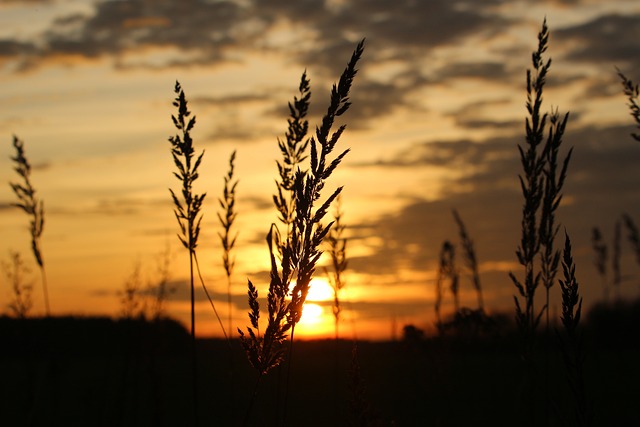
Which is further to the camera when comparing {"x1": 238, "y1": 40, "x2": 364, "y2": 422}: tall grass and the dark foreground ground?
the dark foreground ground

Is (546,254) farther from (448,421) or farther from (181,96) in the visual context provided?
(448,421)

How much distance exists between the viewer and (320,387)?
30.1 feet

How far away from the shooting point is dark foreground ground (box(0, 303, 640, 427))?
451 cm

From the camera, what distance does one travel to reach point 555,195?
12.3ft

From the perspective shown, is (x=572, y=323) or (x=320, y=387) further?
(x=320, y=387)

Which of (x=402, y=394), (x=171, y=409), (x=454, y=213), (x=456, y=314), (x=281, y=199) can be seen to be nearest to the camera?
(x=281, y=199)

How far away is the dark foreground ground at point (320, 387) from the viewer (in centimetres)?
451

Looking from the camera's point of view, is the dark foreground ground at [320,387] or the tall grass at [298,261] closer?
the tall grass at [298,261]

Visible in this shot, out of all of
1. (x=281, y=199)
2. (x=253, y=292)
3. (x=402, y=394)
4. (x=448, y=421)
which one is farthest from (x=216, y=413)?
(x=253, y=292)

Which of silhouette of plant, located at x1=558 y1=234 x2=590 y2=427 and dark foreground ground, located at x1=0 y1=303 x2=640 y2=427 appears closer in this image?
silhouette of plant, located at x1=558 y1=234 x2=590 y2=427

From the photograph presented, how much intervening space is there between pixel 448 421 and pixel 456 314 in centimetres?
126

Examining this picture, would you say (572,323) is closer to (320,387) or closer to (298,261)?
(298,261)

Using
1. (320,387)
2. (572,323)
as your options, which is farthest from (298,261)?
(320,387)

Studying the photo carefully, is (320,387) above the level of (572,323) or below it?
below
